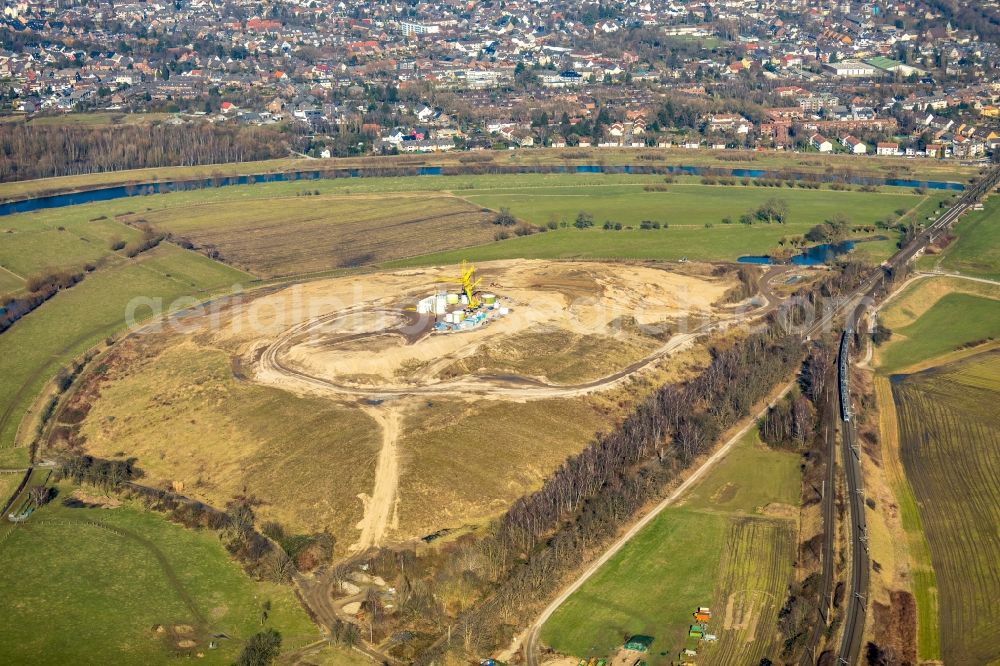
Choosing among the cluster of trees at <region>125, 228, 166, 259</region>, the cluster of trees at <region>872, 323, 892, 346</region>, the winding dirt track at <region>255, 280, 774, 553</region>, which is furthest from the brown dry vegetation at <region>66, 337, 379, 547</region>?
the cluster of trees at <region>872, 323, 892, 346</region>

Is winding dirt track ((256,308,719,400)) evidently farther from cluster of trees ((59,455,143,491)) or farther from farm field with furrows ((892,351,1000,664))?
farm field with furrows ((892,351,1000,664))

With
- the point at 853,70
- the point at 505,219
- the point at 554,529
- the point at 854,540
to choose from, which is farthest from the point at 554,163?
the point at 854,540

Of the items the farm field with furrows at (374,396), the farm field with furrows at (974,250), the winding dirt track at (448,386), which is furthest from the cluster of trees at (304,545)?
the farm field with furrows at (974,250)

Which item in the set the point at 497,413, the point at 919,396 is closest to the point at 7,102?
the point at 497,413

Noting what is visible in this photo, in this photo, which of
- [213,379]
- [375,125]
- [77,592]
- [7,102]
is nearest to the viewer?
[77,592]

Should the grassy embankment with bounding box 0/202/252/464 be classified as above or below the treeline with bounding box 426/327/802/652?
below

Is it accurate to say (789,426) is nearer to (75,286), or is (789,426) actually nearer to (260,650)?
(260,650)

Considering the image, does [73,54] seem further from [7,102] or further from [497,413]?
[497,413]
